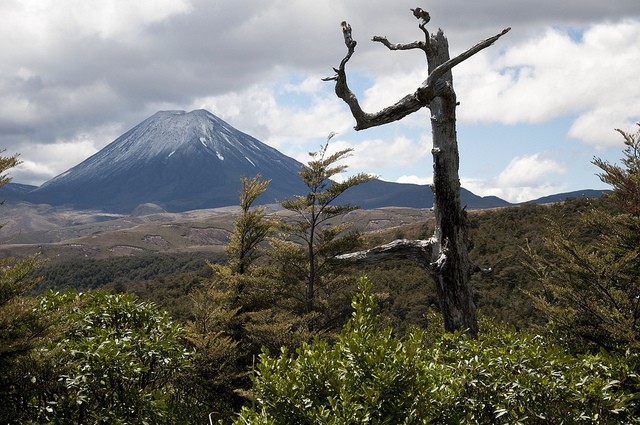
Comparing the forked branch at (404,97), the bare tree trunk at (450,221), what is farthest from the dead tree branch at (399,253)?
the forked branch at (404,97)

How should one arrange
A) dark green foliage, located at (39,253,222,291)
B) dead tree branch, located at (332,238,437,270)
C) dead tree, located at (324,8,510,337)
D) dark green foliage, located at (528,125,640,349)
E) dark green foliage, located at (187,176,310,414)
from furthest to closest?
dark green foliage, located at (39,253,222,291) < dark green foliage, located at (187,176,310,414) < dark green foliage, located at (528,125,640,349) < dead tree branch, located at (332,238,437,270) < dead tree, located at (324,8,510,337)

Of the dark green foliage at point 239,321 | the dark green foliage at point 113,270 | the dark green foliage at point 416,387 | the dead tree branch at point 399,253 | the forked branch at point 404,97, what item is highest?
the forked branch at point 404,97

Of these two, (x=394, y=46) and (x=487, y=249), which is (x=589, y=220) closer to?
(x=394, y=46)

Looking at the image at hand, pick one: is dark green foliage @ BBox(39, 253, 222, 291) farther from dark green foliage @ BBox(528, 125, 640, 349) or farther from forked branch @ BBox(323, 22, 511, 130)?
forked branch @ BBox(323, 22, 511, 130)

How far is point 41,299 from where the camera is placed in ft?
19.4

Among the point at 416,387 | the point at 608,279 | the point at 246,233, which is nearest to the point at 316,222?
the point at 246,233

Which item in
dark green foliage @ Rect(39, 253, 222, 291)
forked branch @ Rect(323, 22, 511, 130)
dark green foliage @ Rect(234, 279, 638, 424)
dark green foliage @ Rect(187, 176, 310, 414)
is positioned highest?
forked branch @ Rect(323, 22, 511, 130)

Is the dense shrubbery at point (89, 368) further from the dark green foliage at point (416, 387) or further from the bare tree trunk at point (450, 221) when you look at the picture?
the bare tree trunk at point (450, 221)

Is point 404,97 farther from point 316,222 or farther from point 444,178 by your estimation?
point 316,222

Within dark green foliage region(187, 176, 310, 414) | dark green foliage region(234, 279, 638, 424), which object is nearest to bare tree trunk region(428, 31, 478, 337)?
dark green foliage region(234, 279, 638, 424)

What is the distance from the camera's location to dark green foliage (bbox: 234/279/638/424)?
312 centimetres

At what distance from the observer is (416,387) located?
3152 millimetres

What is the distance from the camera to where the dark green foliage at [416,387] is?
3.12 meters

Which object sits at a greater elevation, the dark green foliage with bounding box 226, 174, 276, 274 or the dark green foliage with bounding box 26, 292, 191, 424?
the dark green foliage with bounding box 226, 174, 276, 274
